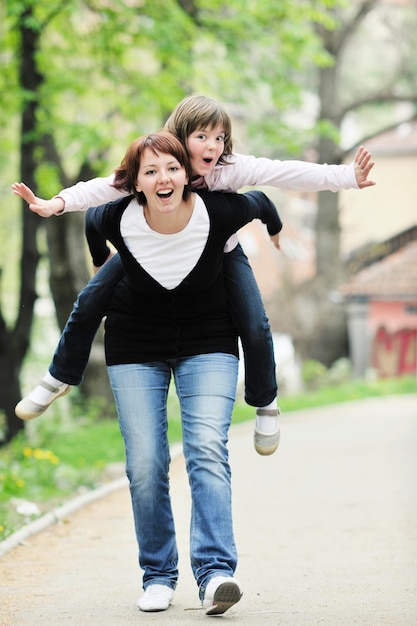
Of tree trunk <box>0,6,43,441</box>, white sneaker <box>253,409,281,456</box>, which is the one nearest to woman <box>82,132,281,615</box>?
white sneaker <box>253,409,281,456</box>

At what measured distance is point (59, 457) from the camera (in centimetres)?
1235

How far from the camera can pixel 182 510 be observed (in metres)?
8.57

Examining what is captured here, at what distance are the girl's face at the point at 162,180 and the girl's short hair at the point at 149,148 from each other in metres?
0.02

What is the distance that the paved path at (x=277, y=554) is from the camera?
5.06 meters

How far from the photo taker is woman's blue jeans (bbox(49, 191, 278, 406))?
15.9 feet

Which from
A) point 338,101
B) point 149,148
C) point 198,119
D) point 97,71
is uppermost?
point 97,71

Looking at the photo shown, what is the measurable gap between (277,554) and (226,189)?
109 inches

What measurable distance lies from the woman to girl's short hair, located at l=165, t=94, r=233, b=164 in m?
0.12

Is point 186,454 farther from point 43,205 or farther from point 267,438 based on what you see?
point 43,205

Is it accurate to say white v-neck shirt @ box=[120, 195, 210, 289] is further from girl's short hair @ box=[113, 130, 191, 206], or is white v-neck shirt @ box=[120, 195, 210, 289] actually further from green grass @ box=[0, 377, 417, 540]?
green grass @ box=[0, 377, 417, 540]

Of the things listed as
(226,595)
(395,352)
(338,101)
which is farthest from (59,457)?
(338,101)

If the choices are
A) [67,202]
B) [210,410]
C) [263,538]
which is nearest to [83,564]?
[263,538]

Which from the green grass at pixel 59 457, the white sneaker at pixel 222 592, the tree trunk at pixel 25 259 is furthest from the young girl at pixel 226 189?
the tree trunk at pixel 25 259

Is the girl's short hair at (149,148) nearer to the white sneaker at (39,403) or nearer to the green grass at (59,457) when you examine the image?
the white sneaker at (39,403)
